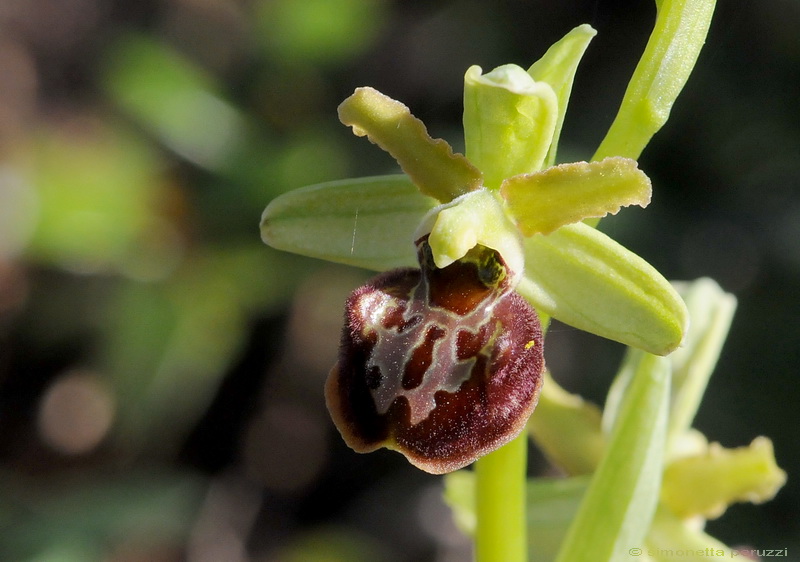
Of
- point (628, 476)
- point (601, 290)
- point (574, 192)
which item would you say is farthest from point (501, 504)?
point (574, 192)

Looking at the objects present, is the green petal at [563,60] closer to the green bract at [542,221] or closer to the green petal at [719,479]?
the green bract at [542,221]

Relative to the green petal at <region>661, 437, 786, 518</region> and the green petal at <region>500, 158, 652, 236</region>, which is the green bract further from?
the green petal at <region>661, 437, 786, 518</region>

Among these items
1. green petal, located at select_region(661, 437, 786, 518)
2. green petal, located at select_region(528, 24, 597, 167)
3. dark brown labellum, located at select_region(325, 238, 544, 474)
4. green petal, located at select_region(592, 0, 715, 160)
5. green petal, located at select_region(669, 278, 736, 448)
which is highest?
green petal, located at select_region(528, 24, 597, 167)

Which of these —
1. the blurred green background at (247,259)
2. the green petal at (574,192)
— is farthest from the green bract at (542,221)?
the blurred green background at (247,259)

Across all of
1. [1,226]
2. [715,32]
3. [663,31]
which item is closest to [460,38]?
[715,32]

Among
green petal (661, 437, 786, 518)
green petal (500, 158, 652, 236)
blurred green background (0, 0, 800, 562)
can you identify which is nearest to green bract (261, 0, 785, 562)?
green petal (500, 158, 652, 236)

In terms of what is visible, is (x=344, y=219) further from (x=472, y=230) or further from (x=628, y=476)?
(x=628, y=476)
